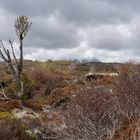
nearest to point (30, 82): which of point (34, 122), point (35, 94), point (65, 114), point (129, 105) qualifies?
point (35, 94)

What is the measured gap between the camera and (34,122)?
13.8 meters

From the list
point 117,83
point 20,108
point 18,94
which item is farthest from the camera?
point 18,94

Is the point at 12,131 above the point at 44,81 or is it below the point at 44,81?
below

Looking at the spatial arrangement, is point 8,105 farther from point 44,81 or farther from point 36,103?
point 44,81

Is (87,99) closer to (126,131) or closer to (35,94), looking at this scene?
(126,131)

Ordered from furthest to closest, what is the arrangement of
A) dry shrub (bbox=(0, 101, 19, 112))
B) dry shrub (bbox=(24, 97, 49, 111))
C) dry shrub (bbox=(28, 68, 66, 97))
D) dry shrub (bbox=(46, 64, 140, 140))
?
dry shrub (bbox=(28, 68, 66, 97)) → dry shrub (bbox=(24, 97, 49, 111)) → dry shrub (bbox=(0, 101, 19, 112)) → dry shrub (bbox=(46, 64, 140, 140))

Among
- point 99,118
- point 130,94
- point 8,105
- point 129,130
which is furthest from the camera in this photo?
point 8,105

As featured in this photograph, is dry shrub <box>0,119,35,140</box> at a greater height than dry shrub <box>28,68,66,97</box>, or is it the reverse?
dry shrub <box>28,68,66,97</box>

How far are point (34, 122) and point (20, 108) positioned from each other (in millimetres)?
4998

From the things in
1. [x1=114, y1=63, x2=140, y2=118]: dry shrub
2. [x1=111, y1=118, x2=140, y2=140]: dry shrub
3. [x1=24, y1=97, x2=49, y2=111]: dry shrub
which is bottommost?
[x1=24, y1=97, x2=49, y2=111]: dry shrub

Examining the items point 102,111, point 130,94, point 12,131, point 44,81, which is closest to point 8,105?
point 12,131

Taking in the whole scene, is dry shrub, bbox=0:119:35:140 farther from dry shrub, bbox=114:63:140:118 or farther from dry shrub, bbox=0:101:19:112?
dry shrub, bbox=0:101:19:112

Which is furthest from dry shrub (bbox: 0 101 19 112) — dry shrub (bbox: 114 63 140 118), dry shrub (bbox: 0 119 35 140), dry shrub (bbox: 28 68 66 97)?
dry shrub (bbox: 114 63 140 118)

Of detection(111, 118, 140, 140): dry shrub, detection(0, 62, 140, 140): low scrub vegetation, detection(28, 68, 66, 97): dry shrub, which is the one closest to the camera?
detection(111, 118, 140, 140): dry shrub
